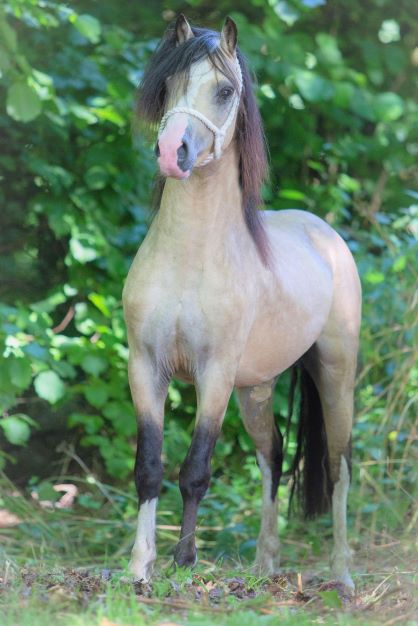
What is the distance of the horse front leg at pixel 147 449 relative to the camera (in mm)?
3900

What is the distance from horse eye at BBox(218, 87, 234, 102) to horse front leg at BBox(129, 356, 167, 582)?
1.00m

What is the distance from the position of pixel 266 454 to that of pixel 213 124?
194 cm

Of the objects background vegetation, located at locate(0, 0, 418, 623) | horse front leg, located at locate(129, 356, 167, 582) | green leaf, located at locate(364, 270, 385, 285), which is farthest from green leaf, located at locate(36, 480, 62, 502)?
horse front leg, located at locate(129, 356, 167, 582)

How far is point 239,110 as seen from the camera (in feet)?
13.0

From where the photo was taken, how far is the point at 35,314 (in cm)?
589

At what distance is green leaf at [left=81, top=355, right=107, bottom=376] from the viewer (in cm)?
624

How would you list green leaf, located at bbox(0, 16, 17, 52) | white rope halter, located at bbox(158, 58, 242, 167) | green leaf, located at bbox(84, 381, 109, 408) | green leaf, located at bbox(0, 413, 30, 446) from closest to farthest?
1. white rope halter, located at bbox(158, 58, 242, 167)
2. green leaf, located at bbox(0, 16, 17, 52)
3. green leaf, located at bbox(0, 413, 30, 446)
4. green leaf, located at bbox(84, 381, 109, 408)

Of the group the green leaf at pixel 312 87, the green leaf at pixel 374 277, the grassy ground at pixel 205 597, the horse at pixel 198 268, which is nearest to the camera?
the grassy ground at pixel 205 597

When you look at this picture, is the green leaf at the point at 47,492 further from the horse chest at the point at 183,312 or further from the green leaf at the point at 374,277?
the horse chest at the point at 183,312


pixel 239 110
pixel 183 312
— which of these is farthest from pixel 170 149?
pixel 183 312

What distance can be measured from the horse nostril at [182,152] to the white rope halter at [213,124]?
0.11 metres

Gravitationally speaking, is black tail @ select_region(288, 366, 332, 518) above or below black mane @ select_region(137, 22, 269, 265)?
below

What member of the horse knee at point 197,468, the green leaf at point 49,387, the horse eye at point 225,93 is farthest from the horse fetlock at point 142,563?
the green leaf at point 49,387

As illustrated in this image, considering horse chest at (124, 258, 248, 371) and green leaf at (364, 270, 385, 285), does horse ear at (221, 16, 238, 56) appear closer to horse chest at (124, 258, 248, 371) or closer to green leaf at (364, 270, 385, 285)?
horse chest at (124, 258, 248, 371)
